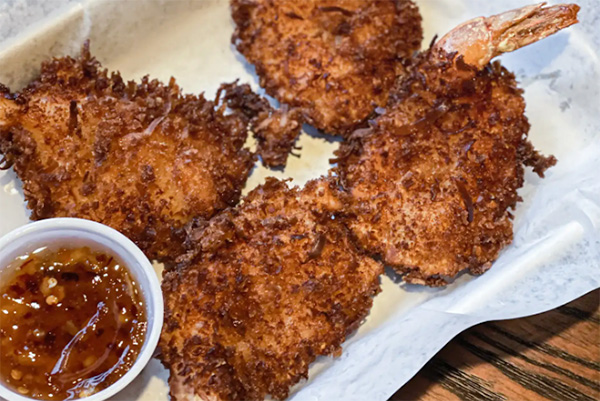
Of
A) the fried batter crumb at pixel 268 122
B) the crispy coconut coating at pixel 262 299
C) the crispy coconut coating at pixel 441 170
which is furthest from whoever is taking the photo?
the fried batter crumb at pixel 268 122

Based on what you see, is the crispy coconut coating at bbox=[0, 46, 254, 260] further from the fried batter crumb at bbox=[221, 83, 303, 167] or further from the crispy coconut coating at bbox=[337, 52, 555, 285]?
the crispy coconut coating at bbox=[337, 52, 555, 285]

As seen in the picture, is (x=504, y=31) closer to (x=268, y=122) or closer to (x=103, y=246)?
(x=268, y=122)

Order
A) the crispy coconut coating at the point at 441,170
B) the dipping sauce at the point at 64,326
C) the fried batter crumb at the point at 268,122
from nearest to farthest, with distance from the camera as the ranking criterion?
1. the dipping sauce at the point at 64,326
2. the crispy coconut coating at the point at 441,170
3. the fried batter crumb at the point at 268,122

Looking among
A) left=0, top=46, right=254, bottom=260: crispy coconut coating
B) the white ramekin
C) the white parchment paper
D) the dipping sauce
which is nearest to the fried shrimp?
the white parchment paper

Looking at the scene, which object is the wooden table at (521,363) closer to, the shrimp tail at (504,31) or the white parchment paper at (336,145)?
the white parchment paper at (336,145)

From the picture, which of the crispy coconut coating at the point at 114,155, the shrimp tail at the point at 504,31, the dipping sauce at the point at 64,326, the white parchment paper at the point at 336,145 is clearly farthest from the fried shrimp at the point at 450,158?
the dipping sauce at the point at 64,326

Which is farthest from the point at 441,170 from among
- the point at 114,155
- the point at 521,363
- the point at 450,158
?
the point at 114,155

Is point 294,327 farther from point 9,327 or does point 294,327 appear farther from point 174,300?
point 9,327
